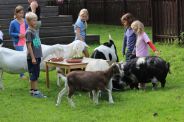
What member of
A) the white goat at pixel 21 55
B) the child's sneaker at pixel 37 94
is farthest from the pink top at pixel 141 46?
the child's sneaker at pixel 37 94

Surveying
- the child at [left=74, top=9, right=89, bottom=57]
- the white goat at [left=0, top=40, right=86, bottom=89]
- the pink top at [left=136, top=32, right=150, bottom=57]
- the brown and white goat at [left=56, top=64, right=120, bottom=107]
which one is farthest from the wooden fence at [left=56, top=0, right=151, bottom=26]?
the brown and white goat at [left=56, top=64, right=120, bottom=107]

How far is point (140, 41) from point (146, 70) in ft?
2.69

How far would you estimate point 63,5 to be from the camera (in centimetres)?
3481

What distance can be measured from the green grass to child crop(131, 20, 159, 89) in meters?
0.81

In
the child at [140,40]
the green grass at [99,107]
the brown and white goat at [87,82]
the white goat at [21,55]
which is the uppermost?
the child at [140,40]

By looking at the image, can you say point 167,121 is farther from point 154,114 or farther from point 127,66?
point 127,66

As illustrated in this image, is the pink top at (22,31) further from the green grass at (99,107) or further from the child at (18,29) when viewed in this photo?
the green grass at (99,107)

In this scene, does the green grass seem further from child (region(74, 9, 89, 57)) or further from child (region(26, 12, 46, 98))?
child (region(74, 9, 89, 57))

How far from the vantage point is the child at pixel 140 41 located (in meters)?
11.3

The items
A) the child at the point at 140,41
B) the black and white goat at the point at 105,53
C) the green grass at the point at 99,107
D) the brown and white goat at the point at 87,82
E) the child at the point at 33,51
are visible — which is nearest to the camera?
the green grass at the point at 99,107

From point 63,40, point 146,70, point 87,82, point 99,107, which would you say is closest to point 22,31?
point 146,70

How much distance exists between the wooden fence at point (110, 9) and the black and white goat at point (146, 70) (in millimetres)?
17514

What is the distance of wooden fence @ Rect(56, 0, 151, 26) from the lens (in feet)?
97.4

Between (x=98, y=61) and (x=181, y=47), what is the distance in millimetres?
7836
